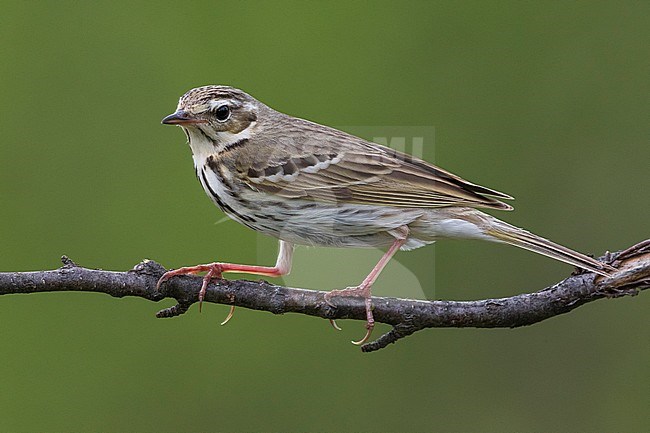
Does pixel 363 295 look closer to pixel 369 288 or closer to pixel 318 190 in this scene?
pixel 369 288

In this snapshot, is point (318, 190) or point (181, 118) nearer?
point (181, 118)

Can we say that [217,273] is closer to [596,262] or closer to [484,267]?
[596,262]

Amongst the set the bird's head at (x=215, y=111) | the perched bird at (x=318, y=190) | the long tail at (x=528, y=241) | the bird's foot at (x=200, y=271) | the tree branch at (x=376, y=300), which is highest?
the bird's head at (x=215, y=111)

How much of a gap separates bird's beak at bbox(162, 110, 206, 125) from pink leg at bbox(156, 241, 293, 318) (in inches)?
33.6

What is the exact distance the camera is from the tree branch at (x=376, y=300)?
472cm

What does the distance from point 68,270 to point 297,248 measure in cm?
221

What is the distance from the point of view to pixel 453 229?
5934 mm

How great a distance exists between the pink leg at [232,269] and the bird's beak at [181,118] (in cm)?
85

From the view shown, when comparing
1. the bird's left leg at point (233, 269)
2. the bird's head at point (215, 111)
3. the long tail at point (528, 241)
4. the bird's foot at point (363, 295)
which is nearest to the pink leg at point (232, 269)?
the bird's left leg at point (233, 269)

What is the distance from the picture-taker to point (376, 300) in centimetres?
499

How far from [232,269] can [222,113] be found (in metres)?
1.05

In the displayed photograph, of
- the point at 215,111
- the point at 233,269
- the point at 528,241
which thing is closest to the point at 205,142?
the point at 215,111

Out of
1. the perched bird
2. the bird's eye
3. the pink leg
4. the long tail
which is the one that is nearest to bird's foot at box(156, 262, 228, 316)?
the pink leg

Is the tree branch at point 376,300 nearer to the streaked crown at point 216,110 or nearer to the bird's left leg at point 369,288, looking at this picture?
the bird's left leg at point 369,288
